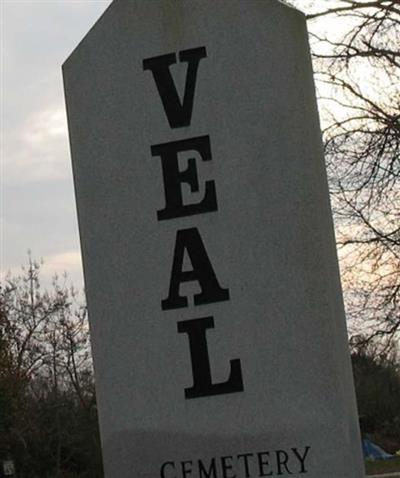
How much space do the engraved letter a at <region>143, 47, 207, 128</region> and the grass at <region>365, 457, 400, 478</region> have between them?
2468cm

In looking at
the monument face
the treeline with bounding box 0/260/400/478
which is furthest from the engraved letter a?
the treeline with bounding box 0/260/400/478

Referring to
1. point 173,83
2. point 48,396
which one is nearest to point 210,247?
point 173,83

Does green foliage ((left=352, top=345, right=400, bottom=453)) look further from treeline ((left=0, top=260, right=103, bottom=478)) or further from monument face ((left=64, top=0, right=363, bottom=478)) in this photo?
monument face ((left=64, top=0, right=363, bottom=478))

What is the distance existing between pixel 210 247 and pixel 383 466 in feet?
89.7

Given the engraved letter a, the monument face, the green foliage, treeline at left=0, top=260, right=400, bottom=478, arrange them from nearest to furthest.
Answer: the monument face, the engraved letter a, treeline at left=0, top=260, right=400, bottom=478, the green foliage

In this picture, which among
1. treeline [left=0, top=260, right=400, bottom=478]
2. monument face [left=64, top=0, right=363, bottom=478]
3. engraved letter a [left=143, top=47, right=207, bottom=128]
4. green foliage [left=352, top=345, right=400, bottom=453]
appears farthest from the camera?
green foliage [left=352, top=345, right=400, bottom=453]

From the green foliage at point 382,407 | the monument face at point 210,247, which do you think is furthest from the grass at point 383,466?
the monument face at point 210,247

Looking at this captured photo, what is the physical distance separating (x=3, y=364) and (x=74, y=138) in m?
21.2

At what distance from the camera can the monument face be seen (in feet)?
12.1

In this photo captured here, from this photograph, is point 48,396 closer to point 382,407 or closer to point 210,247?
point 382,407

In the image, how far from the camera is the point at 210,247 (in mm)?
3775

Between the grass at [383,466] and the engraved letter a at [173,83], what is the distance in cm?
2468

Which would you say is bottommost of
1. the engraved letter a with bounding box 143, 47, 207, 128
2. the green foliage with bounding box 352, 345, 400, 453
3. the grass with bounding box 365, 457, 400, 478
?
the grass with bounding box 365, 457, 400, 478

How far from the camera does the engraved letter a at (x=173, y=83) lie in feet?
12.6
